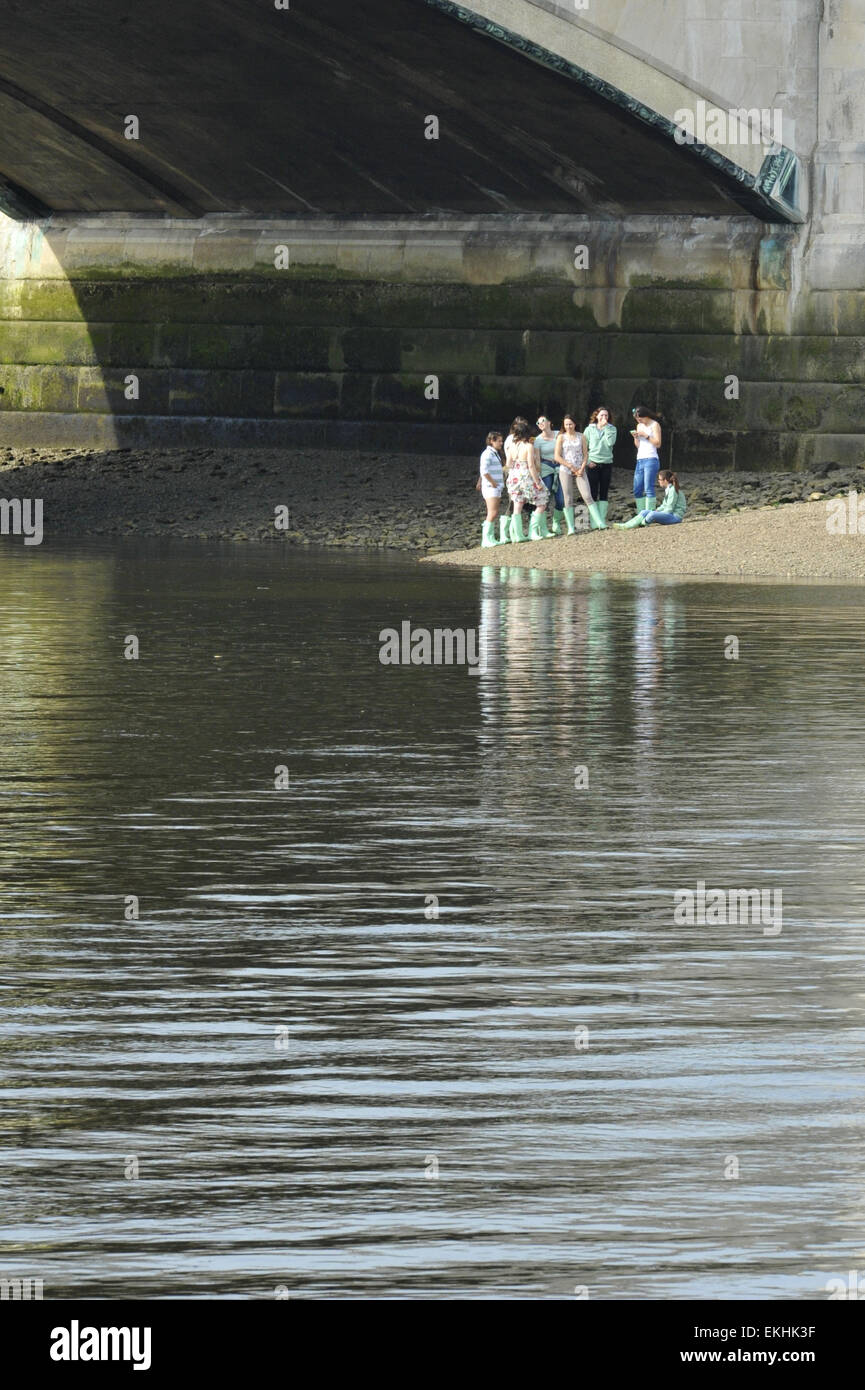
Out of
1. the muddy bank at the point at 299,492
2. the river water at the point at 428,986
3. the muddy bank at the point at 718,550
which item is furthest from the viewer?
the muddy bank at the point at 299,492

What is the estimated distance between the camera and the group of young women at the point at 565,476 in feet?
105

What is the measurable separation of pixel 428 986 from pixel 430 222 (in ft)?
105

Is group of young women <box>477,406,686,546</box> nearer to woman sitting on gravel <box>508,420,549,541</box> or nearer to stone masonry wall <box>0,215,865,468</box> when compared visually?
woman sitting on gravel <box>508,420,549,541</box>

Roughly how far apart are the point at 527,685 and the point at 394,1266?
11.7m

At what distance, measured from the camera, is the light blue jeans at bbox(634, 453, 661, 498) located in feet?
108

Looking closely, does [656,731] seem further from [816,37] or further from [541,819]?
[816,37]

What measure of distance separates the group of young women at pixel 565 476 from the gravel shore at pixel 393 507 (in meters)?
0.68

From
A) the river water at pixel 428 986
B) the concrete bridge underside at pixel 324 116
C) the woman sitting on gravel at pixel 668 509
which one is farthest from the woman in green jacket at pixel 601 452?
the river water at pixel 428 986

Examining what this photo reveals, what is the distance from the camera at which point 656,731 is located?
14977mm

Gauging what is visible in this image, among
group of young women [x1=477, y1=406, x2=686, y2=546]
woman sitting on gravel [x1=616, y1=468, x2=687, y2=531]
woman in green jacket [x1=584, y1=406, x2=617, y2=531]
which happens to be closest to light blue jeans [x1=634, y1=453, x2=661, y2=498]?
group of young women [x1=477, y1=406, x2=686, y2=546]

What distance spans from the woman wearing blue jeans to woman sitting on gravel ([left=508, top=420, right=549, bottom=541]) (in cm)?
133

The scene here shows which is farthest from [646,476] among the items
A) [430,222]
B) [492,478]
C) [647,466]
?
[430,222]

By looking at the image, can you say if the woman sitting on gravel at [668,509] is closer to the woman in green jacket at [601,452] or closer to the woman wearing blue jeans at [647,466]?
the woman wearing blue jeans at [647,466]
